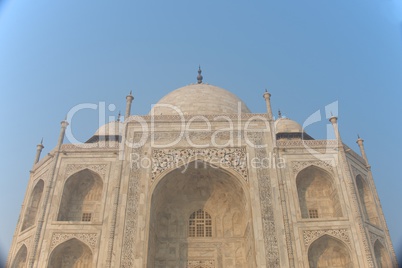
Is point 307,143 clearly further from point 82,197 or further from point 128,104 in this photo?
point 82,197

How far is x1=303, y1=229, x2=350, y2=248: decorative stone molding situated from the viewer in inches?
594

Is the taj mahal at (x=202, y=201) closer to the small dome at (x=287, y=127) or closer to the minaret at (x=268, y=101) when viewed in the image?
the minaret at (x=268, y=101)

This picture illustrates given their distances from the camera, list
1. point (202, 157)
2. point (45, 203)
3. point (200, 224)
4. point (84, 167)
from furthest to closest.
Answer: point (200, 224)
point (84, 167)
point (202, 157)
point (45, 203)

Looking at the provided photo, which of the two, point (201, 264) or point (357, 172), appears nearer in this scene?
point (201, 264)

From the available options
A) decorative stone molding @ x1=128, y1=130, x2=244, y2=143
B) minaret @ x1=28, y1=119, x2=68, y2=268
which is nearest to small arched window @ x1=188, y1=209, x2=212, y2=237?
decorative stone molding @ x1=128, y1=130, x2=244, y2=143

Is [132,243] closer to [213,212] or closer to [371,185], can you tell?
[213,212]

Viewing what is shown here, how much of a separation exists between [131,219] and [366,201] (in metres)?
11.0

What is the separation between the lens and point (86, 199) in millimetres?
17375

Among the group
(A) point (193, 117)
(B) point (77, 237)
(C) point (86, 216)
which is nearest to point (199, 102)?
(A) point (193, 117)

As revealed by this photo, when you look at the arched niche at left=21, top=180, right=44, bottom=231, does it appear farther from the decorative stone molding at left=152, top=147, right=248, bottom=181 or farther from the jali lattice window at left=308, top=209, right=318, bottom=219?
the jali lattice window at left=308, top=209, right=318, bottom=219

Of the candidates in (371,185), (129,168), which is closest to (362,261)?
(371,185)

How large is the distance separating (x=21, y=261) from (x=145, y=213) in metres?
5.96

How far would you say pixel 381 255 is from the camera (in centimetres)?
1612

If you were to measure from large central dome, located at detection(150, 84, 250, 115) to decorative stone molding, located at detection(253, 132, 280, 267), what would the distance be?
4836 mm
